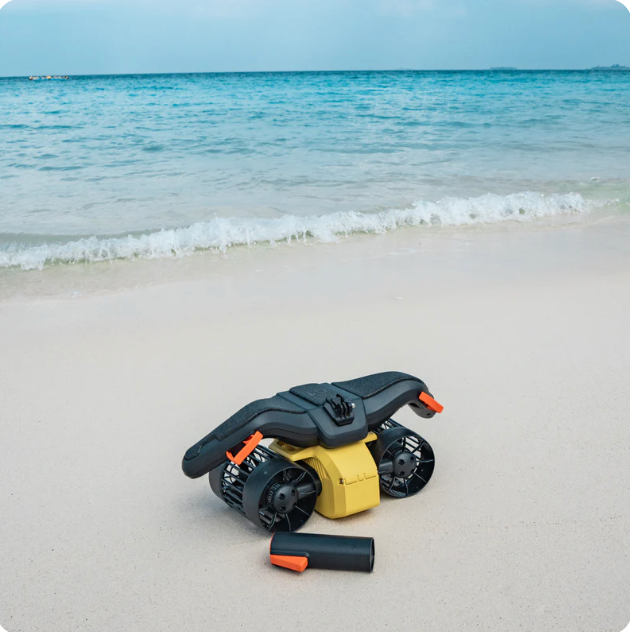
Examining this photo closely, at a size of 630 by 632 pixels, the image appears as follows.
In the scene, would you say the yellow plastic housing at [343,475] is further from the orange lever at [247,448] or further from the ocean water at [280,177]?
the ocean water at [280,177]

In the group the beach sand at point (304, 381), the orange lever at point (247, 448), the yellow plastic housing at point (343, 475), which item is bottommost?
the beach sand at point (304, 381)

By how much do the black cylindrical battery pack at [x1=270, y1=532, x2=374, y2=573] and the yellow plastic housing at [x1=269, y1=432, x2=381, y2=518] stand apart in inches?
6.5

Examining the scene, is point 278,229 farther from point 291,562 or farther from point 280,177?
point 291,562

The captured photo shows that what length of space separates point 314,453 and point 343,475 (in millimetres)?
132

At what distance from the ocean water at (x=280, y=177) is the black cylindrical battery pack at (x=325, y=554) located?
419 cm

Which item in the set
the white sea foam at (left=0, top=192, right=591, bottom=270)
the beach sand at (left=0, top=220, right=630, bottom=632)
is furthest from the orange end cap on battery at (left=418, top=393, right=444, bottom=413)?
the white sea foam at (left=0, top=192, right=591, bottom=270)

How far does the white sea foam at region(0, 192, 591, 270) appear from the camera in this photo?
233 inches

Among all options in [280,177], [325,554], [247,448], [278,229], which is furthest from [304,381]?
[280,177]

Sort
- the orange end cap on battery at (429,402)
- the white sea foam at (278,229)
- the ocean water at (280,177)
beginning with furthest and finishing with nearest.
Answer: the ocean water at (280,177) → the white sea foam at (278,229) → the orange end cap on battery at (429,402)

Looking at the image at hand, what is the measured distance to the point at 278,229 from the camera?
6.41m

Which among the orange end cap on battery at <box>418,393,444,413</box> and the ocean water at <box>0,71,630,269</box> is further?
the ocean water at <box>0,71,630,269</box>

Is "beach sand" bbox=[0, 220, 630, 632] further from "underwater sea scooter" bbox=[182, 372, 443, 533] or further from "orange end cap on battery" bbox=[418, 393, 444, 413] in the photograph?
"orange end cap on battery" bbox=[418, 393, 444, 413]

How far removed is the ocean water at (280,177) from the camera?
651cm

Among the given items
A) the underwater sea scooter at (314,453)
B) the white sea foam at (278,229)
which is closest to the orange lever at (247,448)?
the underwater sea scooter at (314,453)
